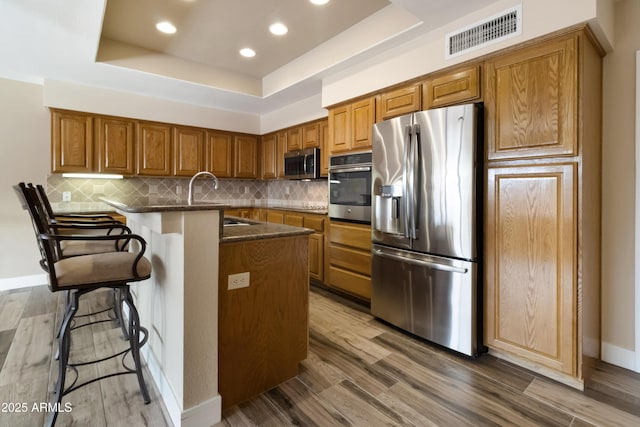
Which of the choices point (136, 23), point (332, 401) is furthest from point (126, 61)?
point (332, 401)

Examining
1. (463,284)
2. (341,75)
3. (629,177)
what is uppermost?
(341,75)

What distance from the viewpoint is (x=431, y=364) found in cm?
221

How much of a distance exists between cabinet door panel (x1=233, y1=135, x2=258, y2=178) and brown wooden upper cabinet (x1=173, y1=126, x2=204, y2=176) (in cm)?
58

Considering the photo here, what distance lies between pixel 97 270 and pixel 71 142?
3.25m

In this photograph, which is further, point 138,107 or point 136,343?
point 138,107

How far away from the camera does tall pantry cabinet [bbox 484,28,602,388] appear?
1.88 meters

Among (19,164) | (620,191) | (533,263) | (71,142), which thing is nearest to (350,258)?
(533,263)

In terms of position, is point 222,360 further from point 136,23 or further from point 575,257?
point 136,23

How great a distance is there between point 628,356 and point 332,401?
2078 millimetres

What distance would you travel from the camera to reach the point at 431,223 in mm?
2438

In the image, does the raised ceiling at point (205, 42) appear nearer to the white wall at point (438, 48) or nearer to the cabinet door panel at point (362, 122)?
the white wall at point (438, 48)

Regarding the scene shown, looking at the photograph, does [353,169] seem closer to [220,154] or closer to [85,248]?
[85,248]

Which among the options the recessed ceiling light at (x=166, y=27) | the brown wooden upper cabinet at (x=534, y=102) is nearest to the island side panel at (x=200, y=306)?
the brown wooden upper cabinet at (x=534, y=102)

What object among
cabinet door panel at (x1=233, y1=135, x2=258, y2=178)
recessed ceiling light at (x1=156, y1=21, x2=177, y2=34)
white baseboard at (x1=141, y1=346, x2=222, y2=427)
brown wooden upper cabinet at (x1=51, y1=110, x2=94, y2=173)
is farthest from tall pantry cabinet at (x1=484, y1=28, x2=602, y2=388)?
brown wooden upper cabinet at (x1=51, y1=110, x2=94, y2=173)
